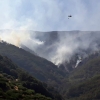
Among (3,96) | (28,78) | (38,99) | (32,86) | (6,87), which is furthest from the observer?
(28,78)

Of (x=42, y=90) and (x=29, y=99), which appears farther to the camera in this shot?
(x=42, y=90)

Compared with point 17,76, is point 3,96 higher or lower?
lower

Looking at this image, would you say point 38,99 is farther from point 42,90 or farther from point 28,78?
point 28,78

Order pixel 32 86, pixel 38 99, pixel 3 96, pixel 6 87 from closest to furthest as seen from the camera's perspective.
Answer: pixel 3 96 → pixel 38 99 → pixel 6 87 → pixel 32 86

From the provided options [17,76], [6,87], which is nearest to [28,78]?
[17,76]

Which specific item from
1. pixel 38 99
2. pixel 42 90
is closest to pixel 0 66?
pixel 42 90

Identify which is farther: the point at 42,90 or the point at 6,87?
the point at 42,90

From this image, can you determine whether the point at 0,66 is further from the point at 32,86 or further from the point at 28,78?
the point at 32,86

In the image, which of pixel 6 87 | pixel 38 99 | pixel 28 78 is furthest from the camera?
pixel 28 78

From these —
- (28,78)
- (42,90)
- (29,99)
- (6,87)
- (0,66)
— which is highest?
(0,66)
